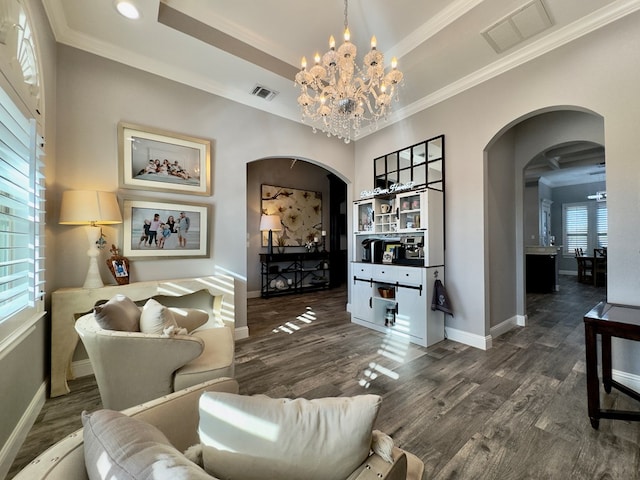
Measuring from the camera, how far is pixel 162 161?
9.48 ft

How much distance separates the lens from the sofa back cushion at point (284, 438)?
25.2 inches

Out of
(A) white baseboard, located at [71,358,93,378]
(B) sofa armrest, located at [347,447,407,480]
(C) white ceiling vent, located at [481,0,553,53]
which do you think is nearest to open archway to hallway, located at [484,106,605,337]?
(C) white ceiling vent, located at [481,0,553,53]

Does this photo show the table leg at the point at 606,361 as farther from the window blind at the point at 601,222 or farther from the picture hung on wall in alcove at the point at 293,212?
the window blind at the point at 601,222

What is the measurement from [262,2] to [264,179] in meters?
3.84

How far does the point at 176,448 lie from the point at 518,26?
3.68 meters

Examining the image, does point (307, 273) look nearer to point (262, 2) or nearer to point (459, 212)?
point (459, 212)

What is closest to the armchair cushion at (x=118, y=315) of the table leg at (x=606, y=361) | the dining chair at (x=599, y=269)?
the table leg at (x=606, y=361)

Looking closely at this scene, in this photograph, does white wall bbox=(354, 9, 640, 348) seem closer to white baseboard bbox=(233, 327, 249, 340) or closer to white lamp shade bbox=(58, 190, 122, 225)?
white baseboard bbox=(233, 327, 249, 340)

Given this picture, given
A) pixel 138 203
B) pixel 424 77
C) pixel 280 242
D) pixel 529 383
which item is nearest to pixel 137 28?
pixel 138 203

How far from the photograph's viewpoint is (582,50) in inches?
92.1

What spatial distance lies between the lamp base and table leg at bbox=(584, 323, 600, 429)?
3866 millimetres

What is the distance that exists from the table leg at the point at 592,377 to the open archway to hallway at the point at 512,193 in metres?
1.26

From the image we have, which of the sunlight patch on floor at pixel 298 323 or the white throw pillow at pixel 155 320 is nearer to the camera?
the white throw pillow at pixel 155 320

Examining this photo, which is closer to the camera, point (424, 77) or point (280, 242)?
point (424, 77)
